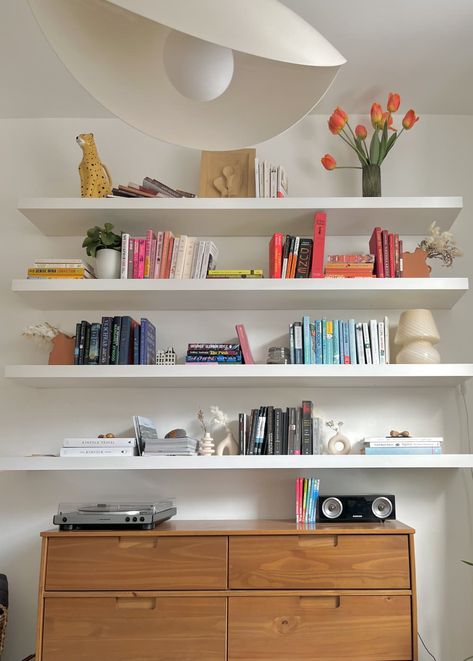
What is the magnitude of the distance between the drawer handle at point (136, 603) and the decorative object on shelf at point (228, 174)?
1512 mm

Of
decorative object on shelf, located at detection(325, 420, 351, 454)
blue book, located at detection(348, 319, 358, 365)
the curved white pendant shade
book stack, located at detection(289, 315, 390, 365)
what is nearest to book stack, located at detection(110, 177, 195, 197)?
book stack, located at detection(289, 315, 390, 365)

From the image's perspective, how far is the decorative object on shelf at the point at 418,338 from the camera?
2.54 m

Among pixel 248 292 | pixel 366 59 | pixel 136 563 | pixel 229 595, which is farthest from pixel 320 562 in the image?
pixel 366 59

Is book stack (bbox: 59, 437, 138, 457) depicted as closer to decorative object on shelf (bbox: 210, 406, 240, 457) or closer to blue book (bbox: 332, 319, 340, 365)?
decorative object on shelf (bbox: 210, 406, 240, 457)

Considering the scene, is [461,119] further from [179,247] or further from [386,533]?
[386,533]

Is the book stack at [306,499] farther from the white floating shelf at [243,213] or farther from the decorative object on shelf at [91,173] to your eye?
the decorative object on shelf at [91,173]

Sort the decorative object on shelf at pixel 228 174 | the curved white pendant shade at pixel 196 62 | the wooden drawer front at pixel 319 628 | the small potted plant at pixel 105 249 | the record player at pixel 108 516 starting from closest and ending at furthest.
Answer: the curved white pendant shade at pixel 196 62, the wooden drawer front at pixel 319 628, the record player at pixel 108 516, the small potted plant at pixel 105 249, the decorative object on shelf at pixel 228 174

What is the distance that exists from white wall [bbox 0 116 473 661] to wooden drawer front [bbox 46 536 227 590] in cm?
43

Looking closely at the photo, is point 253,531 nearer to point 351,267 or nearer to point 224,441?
point 224,441

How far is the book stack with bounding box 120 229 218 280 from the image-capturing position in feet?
8.49

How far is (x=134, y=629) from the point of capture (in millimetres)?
2170

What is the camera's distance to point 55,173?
9.73ft

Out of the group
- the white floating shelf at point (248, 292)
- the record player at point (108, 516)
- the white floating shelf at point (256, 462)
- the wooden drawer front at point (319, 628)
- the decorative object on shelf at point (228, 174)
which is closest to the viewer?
the wooden drawer front at point (319, 628)

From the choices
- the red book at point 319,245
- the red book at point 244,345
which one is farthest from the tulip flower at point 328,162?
the red book at point 244,345
